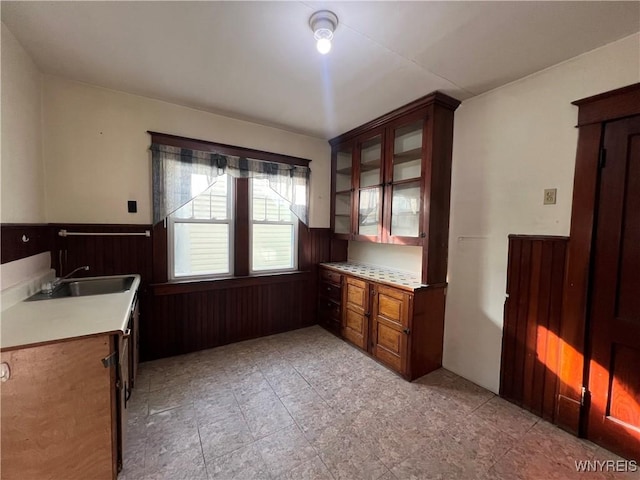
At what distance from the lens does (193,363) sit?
8.64 feet

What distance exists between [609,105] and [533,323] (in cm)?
156

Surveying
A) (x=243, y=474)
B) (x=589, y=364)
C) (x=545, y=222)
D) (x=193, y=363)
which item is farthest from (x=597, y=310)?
(x=193, y=363)

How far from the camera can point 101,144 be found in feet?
7.86

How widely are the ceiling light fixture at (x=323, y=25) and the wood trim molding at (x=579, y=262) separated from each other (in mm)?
1746

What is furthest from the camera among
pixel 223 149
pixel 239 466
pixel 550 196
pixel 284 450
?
pixel 223 149

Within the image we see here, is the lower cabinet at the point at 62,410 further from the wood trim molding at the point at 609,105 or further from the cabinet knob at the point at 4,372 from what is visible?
the wood trim molding at the point at 609,105

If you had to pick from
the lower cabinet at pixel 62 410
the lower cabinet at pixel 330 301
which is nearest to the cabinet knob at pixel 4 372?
the lower cabinet at pixel 62 410

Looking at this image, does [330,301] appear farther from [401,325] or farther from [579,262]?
[579,262]

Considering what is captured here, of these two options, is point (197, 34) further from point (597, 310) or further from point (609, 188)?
point (597, 310)

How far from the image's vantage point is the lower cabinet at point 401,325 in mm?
2418

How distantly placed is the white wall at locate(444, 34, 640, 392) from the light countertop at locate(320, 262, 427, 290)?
415mm

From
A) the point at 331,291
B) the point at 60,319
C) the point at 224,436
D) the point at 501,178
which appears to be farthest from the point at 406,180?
the point at 60,319

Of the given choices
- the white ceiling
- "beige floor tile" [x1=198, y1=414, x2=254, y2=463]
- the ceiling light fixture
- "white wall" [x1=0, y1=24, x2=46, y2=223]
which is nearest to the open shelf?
the white ceiling

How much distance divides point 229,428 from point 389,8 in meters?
2.75
